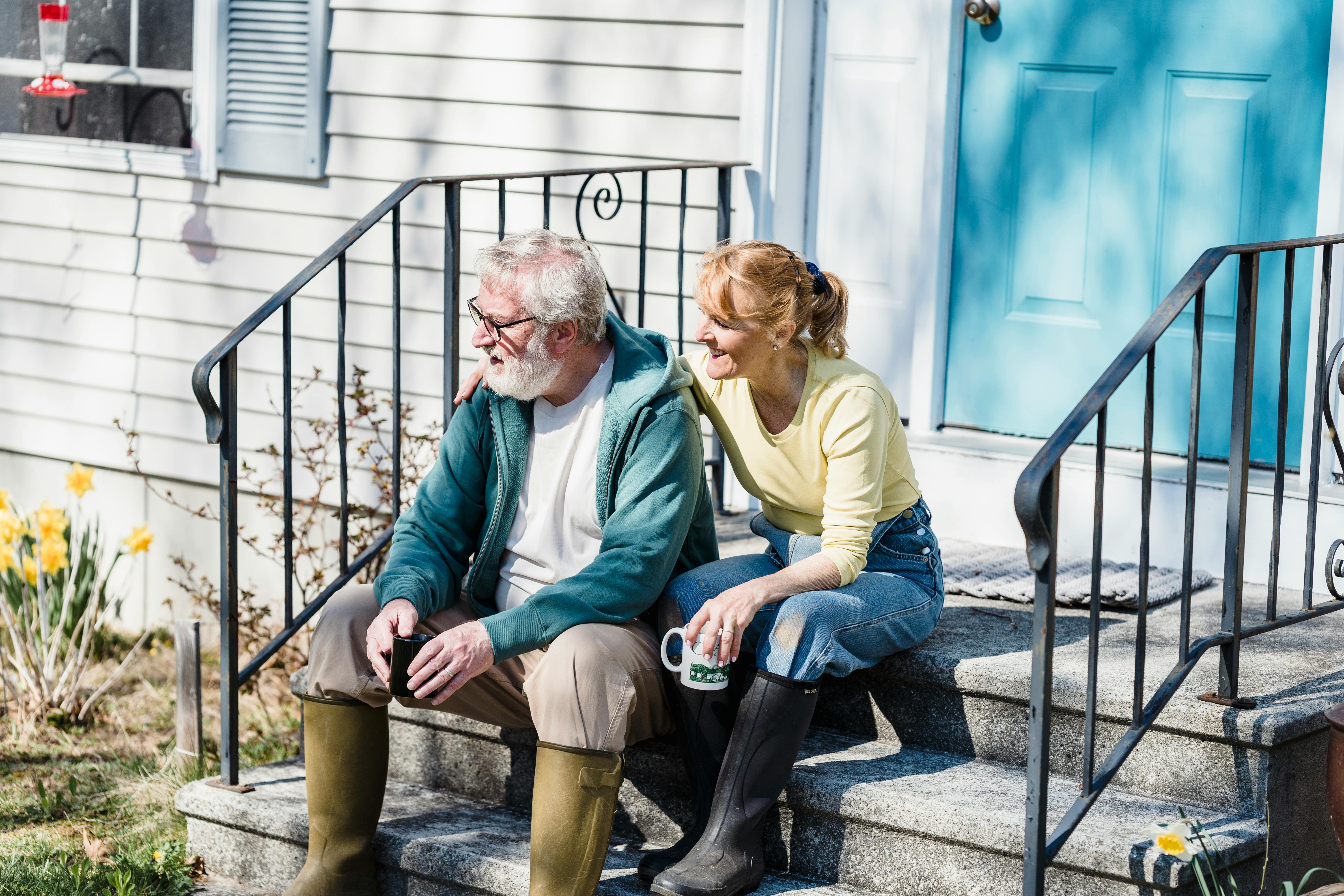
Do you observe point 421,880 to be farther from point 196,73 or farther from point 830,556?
point 196,73

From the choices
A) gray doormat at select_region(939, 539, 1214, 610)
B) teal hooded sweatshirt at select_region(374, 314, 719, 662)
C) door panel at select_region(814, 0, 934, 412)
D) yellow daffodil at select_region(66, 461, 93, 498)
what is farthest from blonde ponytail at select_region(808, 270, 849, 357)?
yellow daffodil at select_region(66, 461, 93, 498)

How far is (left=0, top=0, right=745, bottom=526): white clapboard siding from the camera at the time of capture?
4316 millimetres

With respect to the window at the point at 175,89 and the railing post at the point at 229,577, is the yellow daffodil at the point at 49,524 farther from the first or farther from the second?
the window at the point at 175,89

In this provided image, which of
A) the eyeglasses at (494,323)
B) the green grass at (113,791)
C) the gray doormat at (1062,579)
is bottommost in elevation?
the green grass at (113,791)

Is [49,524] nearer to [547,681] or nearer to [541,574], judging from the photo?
[541,574]

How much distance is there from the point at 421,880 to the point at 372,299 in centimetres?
255

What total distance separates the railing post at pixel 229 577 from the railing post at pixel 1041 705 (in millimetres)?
1553

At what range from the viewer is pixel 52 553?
4078 millimetres

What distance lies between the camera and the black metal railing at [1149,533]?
88.1 inches

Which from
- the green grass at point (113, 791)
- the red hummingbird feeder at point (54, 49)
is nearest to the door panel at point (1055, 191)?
the green grass at point (113, 791)

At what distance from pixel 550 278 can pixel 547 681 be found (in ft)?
2.38

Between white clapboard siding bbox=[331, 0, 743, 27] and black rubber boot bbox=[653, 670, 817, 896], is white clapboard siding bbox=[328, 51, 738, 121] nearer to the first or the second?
white clapboard siding bbox=[331, 0, 743, 27]

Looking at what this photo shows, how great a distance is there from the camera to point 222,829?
122 inches

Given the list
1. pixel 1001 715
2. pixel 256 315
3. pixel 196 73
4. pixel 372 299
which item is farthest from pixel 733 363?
pixel 196 73
